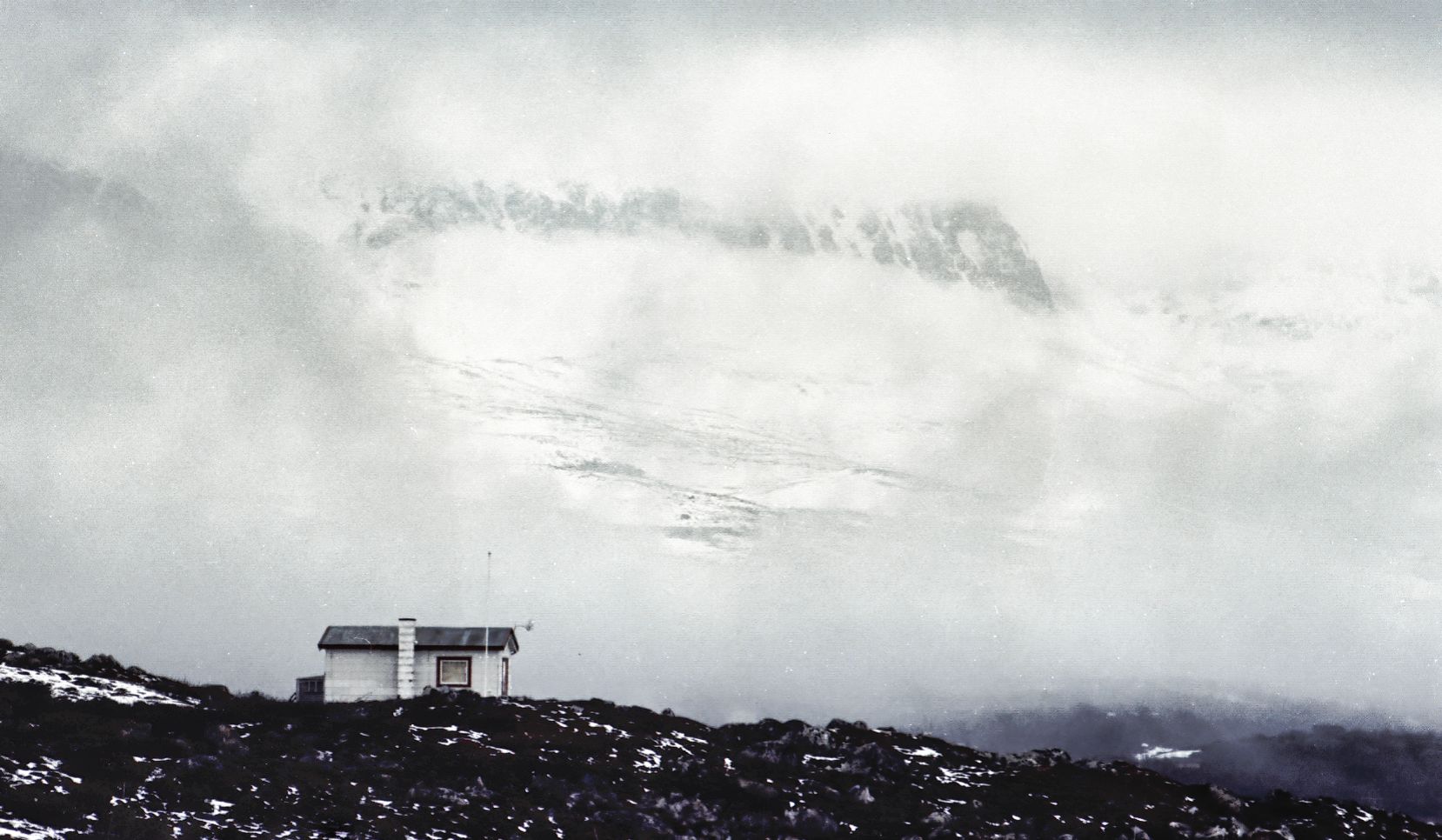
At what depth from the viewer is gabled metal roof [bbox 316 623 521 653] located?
67812 mm

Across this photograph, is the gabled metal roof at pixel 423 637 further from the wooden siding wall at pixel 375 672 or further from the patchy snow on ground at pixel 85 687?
the patchy snow on ground at pixel 85 687

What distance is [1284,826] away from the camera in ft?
201

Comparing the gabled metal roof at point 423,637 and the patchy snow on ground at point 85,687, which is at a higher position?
the gabled metal roof at point 423,637

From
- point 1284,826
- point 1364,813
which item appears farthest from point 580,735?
point 1364,813

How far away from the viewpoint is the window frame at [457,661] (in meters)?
68.1

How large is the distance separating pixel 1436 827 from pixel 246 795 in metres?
51.7

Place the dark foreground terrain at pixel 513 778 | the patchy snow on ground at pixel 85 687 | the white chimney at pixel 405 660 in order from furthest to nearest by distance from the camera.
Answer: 1. the white chimney at pixel 405 660
2. the patchy snow on ground at pixel 85 687
3. the dark foreground terrain at pixel 513 778

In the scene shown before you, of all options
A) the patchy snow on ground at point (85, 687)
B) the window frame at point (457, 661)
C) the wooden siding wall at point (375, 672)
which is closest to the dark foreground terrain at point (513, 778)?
the patchy snow on ground at point (85, 687)

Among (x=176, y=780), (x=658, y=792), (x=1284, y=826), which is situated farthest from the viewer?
(x=1284, y=826)

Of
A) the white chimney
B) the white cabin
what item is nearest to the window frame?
the white cabin

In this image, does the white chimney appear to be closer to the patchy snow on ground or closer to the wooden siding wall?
the wooden siding wall

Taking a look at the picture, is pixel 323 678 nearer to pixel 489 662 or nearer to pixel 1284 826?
pixel 489 662

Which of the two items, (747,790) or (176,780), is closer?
(176,780)

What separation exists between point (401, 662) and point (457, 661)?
8.32ft
